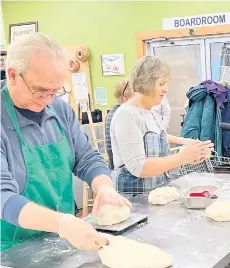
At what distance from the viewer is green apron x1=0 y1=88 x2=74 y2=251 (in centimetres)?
157

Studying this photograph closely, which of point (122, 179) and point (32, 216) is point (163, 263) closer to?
point (32, 216)

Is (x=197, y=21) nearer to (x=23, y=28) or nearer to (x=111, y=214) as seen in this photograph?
(x=23, y=28)

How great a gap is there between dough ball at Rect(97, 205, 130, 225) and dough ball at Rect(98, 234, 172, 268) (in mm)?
223

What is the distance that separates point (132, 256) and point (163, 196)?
0.61 meters

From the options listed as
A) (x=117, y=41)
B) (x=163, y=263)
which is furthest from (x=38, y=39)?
(x=117, y=41)

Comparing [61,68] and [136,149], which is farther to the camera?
[136,149]

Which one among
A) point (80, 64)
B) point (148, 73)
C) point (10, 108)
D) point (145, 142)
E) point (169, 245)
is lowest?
point (169, 245)

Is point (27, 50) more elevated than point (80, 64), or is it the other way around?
point (80, 64)

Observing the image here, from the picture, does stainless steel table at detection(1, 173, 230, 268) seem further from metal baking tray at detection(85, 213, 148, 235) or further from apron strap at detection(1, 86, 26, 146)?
apron strap at detection(1, 86, 26, 146)

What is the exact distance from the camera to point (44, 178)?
5.29ft

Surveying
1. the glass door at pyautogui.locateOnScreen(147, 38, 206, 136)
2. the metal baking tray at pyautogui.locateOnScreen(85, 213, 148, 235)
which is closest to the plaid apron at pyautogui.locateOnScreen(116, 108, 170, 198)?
the metal baking tray at pyautogui.locateOnScreen(85, 213, 148, 235)

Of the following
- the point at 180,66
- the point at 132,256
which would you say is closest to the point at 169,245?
the point at 132,256

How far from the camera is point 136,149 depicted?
7.00 ft

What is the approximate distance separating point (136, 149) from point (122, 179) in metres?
0.25
